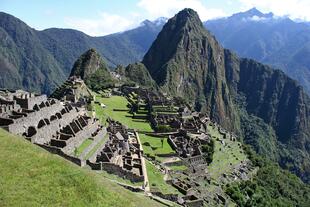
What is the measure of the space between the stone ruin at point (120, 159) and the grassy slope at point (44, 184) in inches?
659

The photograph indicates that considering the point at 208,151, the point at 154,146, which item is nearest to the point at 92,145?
the point at 154,146

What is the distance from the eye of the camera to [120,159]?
49.6 metres

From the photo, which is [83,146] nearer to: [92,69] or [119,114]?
[119,114]

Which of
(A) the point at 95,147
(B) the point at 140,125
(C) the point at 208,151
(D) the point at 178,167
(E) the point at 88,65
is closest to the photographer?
(A) the point at 95,147

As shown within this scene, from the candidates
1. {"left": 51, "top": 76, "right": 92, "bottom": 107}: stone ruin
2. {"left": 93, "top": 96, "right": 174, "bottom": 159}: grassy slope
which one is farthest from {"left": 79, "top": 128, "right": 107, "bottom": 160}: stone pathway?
{"left": 51, "top": 76, "right": 92, "bottom": 107}: stone ruin

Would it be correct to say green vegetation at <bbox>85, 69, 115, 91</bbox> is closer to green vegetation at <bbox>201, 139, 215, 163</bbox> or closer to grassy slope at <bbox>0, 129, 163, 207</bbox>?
green vegetation at <bbox>201, 139, 215, 163</bbox>

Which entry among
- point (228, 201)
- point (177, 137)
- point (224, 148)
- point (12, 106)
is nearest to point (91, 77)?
point (224, 148)

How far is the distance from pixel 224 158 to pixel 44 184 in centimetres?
6987

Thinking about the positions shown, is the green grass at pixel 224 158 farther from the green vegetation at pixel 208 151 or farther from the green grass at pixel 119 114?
the green grass at pixel 119 114

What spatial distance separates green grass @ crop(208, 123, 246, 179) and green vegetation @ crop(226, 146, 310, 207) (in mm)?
3811

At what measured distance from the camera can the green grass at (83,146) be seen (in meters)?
44.3

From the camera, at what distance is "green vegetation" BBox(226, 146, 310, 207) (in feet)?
243

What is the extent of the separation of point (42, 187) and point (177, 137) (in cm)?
5833

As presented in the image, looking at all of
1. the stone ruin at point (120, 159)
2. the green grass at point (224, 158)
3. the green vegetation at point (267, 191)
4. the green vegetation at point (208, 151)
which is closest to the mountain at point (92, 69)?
the green grass at point (224, 158)
